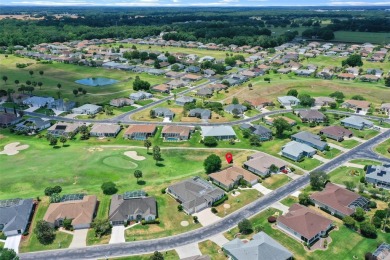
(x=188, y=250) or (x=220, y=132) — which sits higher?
(x=220, y=132)

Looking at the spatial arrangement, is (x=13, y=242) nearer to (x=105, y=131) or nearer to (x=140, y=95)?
(x=105, y=131)

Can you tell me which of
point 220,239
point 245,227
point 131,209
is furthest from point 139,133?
point 245,227

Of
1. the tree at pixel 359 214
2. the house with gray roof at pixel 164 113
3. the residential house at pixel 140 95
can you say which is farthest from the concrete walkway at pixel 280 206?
the residential house at pixel 140 95

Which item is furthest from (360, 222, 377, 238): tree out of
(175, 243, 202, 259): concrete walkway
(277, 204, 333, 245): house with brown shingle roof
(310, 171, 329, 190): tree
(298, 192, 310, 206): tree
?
(175, 243, 202, 259): concrete walkway

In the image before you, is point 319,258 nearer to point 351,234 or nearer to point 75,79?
point 351,234

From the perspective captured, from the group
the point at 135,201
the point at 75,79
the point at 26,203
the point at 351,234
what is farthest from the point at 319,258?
the point at 75,79

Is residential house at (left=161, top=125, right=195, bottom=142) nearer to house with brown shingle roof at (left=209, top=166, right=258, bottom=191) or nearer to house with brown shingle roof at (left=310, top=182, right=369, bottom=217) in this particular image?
house with brown shingle roof at (left=209, top=166, right=258, bottom=191)

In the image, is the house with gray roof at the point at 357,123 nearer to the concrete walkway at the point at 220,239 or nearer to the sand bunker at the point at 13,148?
the concrete walkway at the point at 220,239
